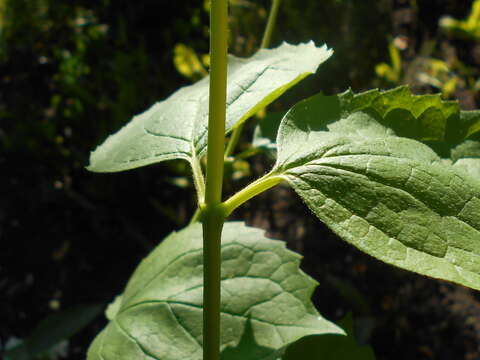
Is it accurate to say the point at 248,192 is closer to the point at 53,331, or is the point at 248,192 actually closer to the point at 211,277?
the point at 211,277

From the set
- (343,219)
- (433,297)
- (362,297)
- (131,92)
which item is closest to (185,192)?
(131,92)

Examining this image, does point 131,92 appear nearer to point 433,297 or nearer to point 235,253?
point 433,297

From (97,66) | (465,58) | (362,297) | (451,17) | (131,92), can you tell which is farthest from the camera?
(451,17)

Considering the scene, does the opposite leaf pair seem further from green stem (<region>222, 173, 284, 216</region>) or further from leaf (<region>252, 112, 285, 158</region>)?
leaf (<region>252, 112, 285, 158</region>)

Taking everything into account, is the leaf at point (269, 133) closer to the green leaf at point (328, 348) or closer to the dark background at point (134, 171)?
the green leaf at point (328, 348)

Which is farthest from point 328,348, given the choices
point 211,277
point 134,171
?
point 134,171

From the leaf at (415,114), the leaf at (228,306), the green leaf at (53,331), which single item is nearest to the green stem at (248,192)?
the leaf at (415,114)
